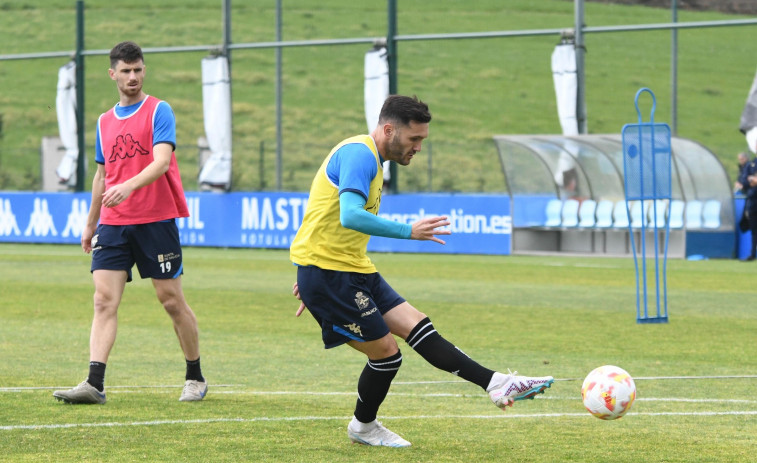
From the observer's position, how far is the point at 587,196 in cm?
2700

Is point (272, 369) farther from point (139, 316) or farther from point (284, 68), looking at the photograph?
point (284, 68)

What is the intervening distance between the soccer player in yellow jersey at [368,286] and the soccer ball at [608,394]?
1.59 feet

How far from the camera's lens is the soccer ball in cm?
705

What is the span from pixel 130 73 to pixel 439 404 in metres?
2.78

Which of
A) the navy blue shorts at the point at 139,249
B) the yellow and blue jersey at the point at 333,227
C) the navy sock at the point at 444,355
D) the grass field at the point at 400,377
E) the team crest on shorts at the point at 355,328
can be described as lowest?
the grass field at the point at 400,377

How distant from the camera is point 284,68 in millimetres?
71562

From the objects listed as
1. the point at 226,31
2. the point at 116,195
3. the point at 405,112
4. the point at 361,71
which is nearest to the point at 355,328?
the point at 405,112

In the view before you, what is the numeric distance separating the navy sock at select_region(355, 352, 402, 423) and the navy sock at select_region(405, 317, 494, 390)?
0.13 metres

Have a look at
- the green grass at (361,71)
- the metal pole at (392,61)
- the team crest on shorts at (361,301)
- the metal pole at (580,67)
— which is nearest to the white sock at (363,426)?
the team crest on shorts at (361,301)

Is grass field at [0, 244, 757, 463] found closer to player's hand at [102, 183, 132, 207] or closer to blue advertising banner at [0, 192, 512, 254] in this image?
player's hand at [102, 183, 132, 207]

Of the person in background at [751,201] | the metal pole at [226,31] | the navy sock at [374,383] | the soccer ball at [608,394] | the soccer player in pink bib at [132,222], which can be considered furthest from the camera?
the metal pole at [226,31]

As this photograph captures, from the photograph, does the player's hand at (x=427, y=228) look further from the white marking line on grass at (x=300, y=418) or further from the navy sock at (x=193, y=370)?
the navy sock at (x=193, y=370)

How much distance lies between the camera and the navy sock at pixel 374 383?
692 cm

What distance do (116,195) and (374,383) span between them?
201 centimetres
